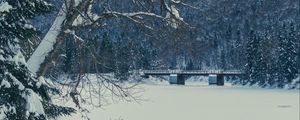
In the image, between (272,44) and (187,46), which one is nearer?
(187,46)

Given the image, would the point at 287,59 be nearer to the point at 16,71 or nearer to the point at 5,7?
the point at 16,71

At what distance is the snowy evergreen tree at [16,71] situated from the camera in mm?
7777

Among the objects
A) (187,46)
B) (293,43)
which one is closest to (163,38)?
(187,46)

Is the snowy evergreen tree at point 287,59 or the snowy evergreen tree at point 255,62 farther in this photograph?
the snowy evergreen tree at point 255,62

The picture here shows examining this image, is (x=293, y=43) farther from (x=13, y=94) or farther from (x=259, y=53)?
(x=13, y=94)

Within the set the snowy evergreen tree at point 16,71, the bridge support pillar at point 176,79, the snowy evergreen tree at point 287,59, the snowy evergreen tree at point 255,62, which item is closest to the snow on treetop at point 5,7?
the snowy evergreen tree at point 16,71

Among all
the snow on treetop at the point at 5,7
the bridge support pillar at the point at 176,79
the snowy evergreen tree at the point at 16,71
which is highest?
the bridge support pillar at the point at 176,79

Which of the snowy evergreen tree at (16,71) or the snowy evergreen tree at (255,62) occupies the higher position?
the snowy evergreen tree at (255,62)

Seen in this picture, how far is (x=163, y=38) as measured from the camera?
32.6 ft

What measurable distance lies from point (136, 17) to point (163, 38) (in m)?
0.64

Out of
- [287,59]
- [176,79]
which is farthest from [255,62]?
[176,79]

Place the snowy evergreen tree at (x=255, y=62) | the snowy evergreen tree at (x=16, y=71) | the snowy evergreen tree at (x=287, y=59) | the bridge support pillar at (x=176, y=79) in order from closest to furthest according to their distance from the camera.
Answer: the snowy evergreen tree at (x=16, y=71) → the snowy evergreen tree at (x=287, y=59) → the snowy evergreen tree at (x=255, y=62) → the bridge support pillar at (x=176, y=79)

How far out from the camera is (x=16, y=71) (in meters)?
7.93

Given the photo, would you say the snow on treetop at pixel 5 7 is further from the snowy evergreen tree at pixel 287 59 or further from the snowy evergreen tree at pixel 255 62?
the snowy evergreen tree at pixel 255 62
